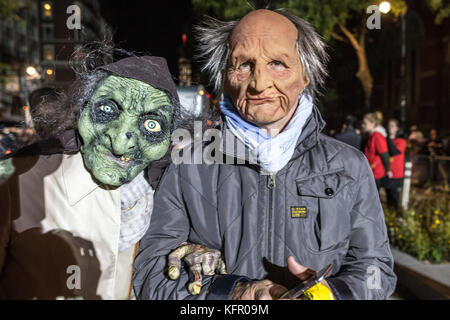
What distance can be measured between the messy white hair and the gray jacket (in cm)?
36

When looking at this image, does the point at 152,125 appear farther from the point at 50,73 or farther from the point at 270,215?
the point at 50,73

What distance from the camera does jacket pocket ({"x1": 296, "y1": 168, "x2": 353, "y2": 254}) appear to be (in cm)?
179

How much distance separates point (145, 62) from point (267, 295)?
1.09 metres

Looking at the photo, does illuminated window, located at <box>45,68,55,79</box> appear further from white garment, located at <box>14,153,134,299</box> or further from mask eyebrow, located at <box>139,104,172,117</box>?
mask eyebrow, located at <box>139,104,172,117</box>

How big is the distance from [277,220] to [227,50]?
859mm

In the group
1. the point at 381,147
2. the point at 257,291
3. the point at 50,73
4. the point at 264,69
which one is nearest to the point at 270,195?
the point at 257,291

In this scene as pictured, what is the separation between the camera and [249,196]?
1832mm

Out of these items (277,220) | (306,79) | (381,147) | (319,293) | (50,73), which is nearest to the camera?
(319,293)

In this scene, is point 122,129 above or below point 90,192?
above

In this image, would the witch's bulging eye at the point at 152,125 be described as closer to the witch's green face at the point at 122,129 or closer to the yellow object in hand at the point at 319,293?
the witch's green face at the point at 122,129

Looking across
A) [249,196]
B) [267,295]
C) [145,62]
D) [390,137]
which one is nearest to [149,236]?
[249,196]

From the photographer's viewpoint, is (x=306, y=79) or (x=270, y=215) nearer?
(x=270, y=215)

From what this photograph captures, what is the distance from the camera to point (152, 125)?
1752 mm
